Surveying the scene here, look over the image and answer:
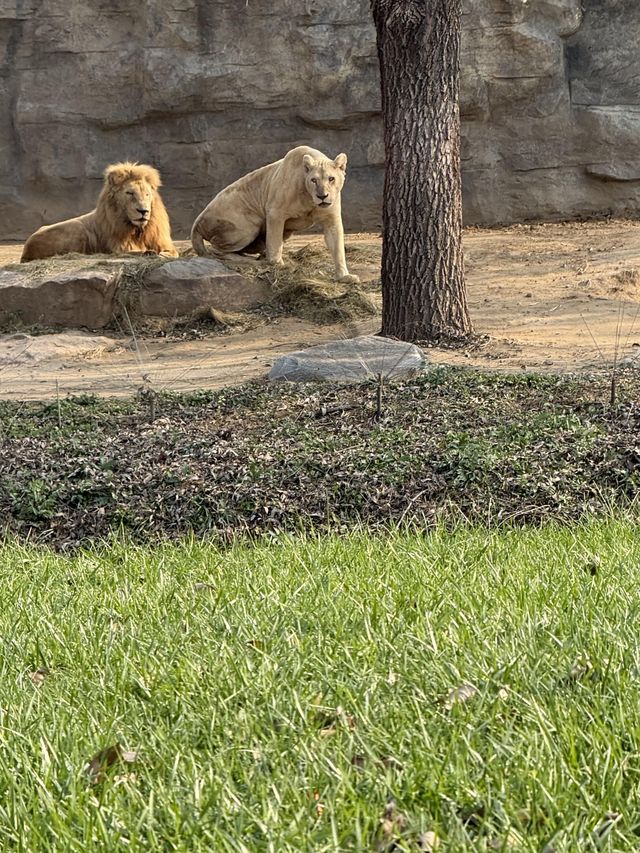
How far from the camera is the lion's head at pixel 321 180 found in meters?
12.9

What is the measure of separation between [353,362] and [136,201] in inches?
236

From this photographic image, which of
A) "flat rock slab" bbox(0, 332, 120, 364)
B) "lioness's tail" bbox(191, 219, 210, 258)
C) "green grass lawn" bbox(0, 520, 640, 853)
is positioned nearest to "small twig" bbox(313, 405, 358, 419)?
"green grass lawn" bbox(0, 520, 640, 853)

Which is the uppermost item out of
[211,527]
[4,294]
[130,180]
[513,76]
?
[513,76]

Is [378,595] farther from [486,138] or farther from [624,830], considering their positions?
[486,138]

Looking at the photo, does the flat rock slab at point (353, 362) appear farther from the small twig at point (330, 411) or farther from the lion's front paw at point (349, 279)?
the lion's front paw at point (349, 279)

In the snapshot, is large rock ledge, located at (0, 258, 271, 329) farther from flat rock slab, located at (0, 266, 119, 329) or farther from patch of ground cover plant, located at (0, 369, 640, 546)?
patch of ground cover plant, located at (0, 369, 640, 546)

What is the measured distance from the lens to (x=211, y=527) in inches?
Answer: 222

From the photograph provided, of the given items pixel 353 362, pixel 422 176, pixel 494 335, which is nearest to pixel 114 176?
pixel 422 176

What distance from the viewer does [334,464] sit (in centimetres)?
602

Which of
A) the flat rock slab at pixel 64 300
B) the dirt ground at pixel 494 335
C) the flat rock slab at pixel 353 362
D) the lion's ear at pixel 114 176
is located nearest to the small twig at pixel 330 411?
the flat rock slab at pixel 353 362

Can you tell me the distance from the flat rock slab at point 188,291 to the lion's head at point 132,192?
1439mm

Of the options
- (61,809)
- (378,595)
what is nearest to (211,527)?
(378,595)

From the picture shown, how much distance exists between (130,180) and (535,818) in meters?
12.2

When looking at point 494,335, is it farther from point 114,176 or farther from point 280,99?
point 280,99
